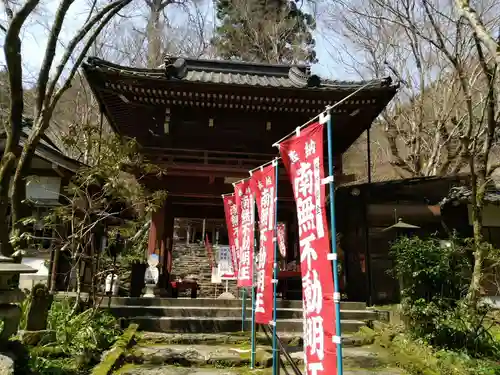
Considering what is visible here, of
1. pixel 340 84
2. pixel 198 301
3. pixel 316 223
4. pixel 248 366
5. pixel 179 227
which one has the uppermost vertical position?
pixel 340 84

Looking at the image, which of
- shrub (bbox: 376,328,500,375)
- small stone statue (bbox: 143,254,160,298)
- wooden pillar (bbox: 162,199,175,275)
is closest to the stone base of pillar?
small stone statue (bbox: 143,254,160,298)

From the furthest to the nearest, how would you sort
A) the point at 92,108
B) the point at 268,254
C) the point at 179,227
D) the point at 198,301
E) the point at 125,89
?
1. the point at 179,227
2. the point at 92,108
3. the point at 125,89
4. the point at 198,301
5. the point at 268,254

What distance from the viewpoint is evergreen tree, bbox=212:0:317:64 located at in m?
22.9

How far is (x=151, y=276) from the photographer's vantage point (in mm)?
10703

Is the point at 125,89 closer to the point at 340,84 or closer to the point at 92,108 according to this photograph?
the point at 340,84

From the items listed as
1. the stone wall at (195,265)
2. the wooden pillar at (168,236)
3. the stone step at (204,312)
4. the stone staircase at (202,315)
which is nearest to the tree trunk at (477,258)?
the stone staircase at (202,315)

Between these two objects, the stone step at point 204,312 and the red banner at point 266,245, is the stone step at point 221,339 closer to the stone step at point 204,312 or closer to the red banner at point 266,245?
the stone step at point 204,312

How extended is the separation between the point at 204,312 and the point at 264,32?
18579mm

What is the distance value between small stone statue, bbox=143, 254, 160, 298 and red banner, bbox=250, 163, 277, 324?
520 cm

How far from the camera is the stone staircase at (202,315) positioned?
8.05 m

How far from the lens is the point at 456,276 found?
7.09 m

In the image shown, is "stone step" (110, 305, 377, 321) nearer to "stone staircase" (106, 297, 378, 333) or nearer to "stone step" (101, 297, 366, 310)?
"stone staircase" (106, 297, 378, 333)

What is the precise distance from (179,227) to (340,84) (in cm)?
2403

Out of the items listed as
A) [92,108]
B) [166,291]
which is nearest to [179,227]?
[92,108]
